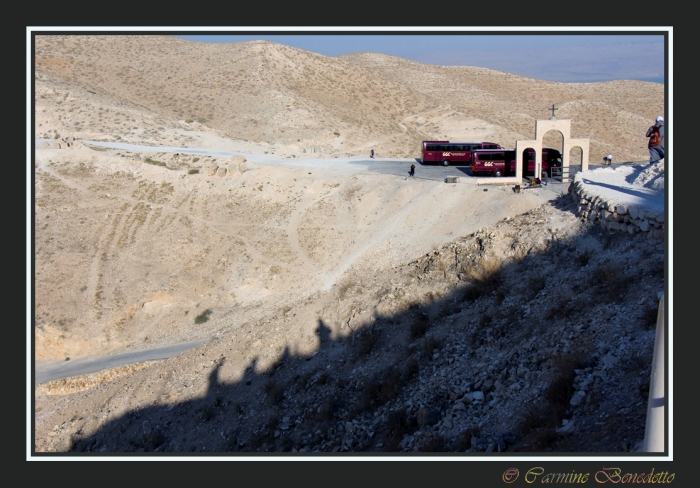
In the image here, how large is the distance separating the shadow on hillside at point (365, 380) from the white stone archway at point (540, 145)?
36.7 ft

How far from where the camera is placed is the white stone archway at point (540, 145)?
92.1ft

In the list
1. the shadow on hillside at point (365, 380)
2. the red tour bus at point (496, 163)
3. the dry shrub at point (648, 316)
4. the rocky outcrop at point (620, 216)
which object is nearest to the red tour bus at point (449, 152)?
the red tour bus at point (496, 163)

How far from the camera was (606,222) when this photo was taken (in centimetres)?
1784

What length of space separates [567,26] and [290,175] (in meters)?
28.9

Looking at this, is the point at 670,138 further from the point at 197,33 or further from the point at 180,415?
the point at 180,415

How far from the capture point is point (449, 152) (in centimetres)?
3953

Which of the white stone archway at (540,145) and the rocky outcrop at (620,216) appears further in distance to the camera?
the white stone archway at (540,145)

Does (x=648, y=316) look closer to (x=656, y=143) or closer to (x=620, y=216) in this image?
(x=620, y=216)

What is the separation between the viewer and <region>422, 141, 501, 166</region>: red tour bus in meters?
39.2

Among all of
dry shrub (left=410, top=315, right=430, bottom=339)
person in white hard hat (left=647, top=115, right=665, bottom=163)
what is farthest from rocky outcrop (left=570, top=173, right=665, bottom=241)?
dry shrub (left=410, top=315, right=430, bottom=339)

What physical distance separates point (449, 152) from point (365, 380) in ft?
85.8

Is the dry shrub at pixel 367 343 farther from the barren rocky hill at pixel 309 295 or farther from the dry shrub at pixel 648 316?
Result: the dry shrub at pixel 648 316

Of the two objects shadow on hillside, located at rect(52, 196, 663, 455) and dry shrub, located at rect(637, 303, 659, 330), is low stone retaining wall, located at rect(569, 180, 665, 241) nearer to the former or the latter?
shadow on hillside, located at rect(52, 196, 663, 455)

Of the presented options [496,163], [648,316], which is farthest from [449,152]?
[648,316]
